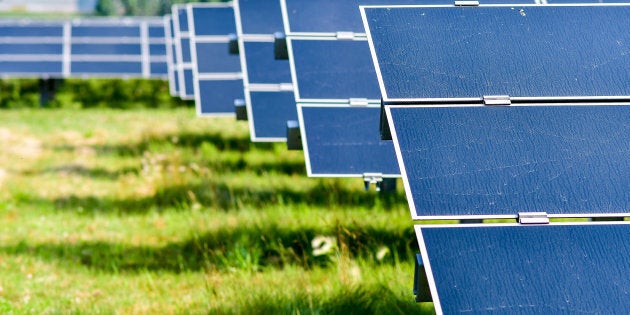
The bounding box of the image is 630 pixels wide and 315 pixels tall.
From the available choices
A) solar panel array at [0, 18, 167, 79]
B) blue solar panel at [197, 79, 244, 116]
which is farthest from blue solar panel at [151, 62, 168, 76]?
blue solar panel at [197, 79, 244, 116]

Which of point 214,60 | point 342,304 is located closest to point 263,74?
point 342,304

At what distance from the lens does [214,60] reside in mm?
13992

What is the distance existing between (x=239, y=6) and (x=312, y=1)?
9.23 feet

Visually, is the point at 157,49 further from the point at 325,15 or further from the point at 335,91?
the point at 335,91

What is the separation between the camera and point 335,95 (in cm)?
691

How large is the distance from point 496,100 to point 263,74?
5.19m

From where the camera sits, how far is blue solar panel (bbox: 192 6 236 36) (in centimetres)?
1499

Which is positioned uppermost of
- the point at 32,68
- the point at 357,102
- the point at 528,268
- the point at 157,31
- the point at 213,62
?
the point at 157,31

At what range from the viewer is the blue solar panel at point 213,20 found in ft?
49.2

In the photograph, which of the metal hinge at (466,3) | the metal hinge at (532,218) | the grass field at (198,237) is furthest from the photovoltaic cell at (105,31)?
the metal hinge at (532,218)

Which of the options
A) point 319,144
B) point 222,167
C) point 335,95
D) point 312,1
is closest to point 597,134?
point 319,144

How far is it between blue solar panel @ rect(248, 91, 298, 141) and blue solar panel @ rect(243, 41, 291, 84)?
278 millimetres

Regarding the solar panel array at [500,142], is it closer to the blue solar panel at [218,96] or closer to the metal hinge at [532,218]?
the metal hinge at [532,218]

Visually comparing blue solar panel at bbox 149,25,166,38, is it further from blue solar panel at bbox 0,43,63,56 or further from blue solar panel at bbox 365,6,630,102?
blue solar panel at bbox 365,6,630,102
